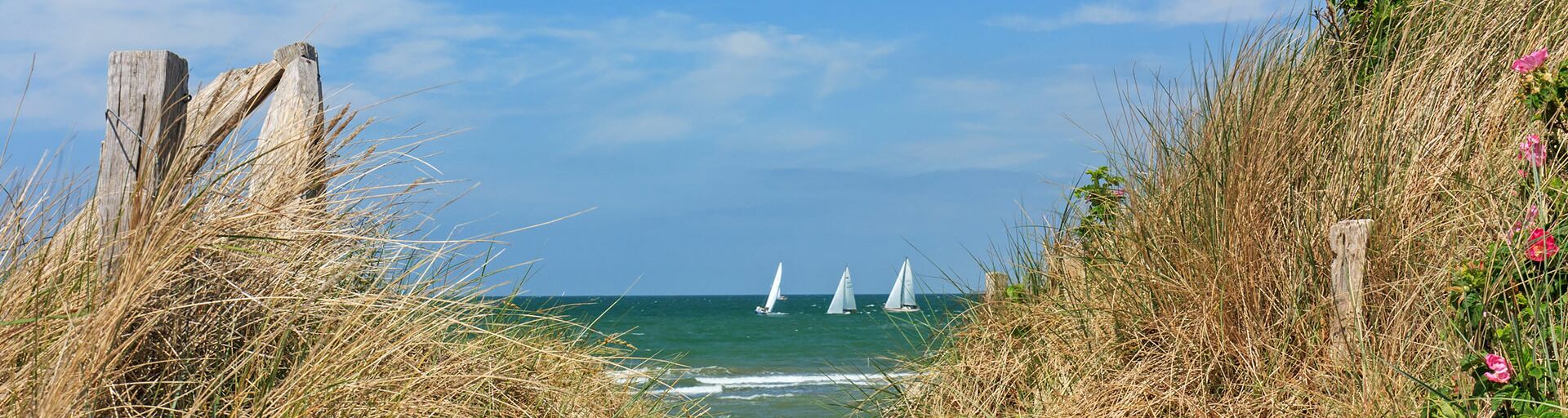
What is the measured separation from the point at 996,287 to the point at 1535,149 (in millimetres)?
2506

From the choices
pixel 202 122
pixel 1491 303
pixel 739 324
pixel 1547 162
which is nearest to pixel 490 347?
pixel 202 122

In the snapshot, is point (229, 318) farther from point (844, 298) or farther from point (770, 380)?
point (844, 298)

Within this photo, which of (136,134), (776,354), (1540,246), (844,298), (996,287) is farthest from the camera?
(844,298)

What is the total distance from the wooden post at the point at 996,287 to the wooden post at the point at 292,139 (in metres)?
3.27

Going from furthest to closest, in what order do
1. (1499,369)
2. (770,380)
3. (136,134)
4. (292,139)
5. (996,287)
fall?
(770,380) → (996,287) → (292,139) → (136,134) → (1499,369)

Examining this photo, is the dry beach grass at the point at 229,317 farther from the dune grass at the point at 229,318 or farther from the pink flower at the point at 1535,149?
the pink flower at the point at 1535,149

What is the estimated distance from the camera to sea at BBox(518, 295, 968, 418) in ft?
20.6

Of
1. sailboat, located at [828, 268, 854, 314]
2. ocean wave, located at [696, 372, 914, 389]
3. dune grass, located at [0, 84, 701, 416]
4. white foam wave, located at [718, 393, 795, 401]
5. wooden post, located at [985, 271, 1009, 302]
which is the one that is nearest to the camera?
dune grass, located at [0, 84, 701, 416]

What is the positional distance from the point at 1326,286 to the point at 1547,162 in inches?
36.2

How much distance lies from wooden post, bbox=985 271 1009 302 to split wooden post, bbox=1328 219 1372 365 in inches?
73.7

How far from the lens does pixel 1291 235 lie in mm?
4559

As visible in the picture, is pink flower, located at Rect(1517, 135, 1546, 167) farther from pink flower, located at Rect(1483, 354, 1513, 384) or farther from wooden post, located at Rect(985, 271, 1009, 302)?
wooden post, located at Rect(985, 271, 1009, 302)

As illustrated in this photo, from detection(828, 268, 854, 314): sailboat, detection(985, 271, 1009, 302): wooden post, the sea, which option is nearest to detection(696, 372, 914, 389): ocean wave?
the sea

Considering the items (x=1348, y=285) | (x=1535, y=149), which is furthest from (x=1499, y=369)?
(x=1535, y=149)
